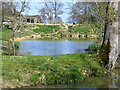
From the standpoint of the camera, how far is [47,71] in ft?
29.2

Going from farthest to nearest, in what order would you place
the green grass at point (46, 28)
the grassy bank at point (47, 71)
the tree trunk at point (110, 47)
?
the green grass at point (46, 28) → the tree trunk at point (110, 47) → the grassy bank at point (47, 71)

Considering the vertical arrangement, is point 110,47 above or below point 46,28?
below

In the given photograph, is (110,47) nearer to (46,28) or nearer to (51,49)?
(51,49)

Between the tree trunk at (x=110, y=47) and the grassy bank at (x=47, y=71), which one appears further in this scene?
the tree trunk at (x=110, y=47)

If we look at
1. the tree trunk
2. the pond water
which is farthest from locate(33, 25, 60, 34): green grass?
the tree trunk

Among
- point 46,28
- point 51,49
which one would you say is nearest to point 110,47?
point 51,49

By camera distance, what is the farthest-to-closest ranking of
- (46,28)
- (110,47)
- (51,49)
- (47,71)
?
(46,28) → (51,49) → (110,47) → (47,71)

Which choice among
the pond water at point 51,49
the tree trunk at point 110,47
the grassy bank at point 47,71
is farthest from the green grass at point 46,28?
the tree trunk at point 110,47

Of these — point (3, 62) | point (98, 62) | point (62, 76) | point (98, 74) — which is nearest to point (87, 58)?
point (98, 62)

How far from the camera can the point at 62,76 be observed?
8758 millimetres

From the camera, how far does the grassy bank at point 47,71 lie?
8203mm

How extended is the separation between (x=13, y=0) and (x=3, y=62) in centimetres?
586

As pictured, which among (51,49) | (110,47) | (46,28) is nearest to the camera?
(110,47)

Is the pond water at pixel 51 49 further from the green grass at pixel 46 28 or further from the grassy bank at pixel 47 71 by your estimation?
the green grass at pixel 46 28
